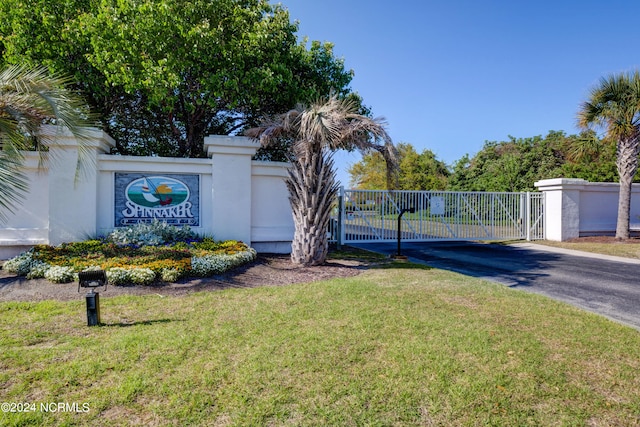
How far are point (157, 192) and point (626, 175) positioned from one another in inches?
634

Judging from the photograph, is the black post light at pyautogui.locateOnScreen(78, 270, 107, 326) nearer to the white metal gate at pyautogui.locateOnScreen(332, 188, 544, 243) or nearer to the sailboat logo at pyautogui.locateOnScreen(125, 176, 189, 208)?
the sailboat logo at pyautogui.locateOnScreen(125, 176, 189, 208)

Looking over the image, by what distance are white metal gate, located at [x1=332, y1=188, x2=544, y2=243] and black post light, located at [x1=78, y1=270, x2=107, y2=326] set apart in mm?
8576

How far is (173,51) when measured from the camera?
9367 millimetres

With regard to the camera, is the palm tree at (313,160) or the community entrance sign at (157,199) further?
the community entrance sign at (157,199)

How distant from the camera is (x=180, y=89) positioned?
10539mm

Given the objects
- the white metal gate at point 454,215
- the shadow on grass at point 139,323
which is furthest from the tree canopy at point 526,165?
the shadow on grass at point 139,323

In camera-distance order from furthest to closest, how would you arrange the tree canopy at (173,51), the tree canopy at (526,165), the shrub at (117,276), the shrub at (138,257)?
the tree canopy at (526,165)
the tree canopy at (173,51)
the shrub at (138,257)
the shrub at (117,276)

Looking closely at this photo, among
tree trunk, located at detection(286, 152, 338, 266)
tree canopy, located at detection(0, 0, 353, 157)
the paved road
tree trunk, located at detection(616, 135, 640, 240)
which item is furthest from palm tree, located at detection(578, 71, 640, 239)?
tree trunk, located at detection(286, 152, 338, 266)

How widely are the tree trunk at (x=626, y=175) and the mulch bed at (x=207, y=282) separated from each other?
11.6 metres

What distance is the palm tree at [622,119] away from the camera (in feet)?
Answer: 43.0

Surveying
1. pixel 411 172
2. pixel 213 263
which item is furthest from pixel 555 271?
pixel 411 172

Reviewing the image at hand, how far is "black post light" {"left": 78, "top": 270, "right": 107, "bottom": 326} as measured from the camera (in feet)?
14.2

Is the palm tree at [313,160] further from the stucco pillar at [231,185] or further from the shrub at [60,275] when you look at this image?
the shrub at [60,275]

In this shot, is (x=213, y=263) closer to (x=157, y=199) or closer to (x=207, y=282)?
(x=207, y=282)
